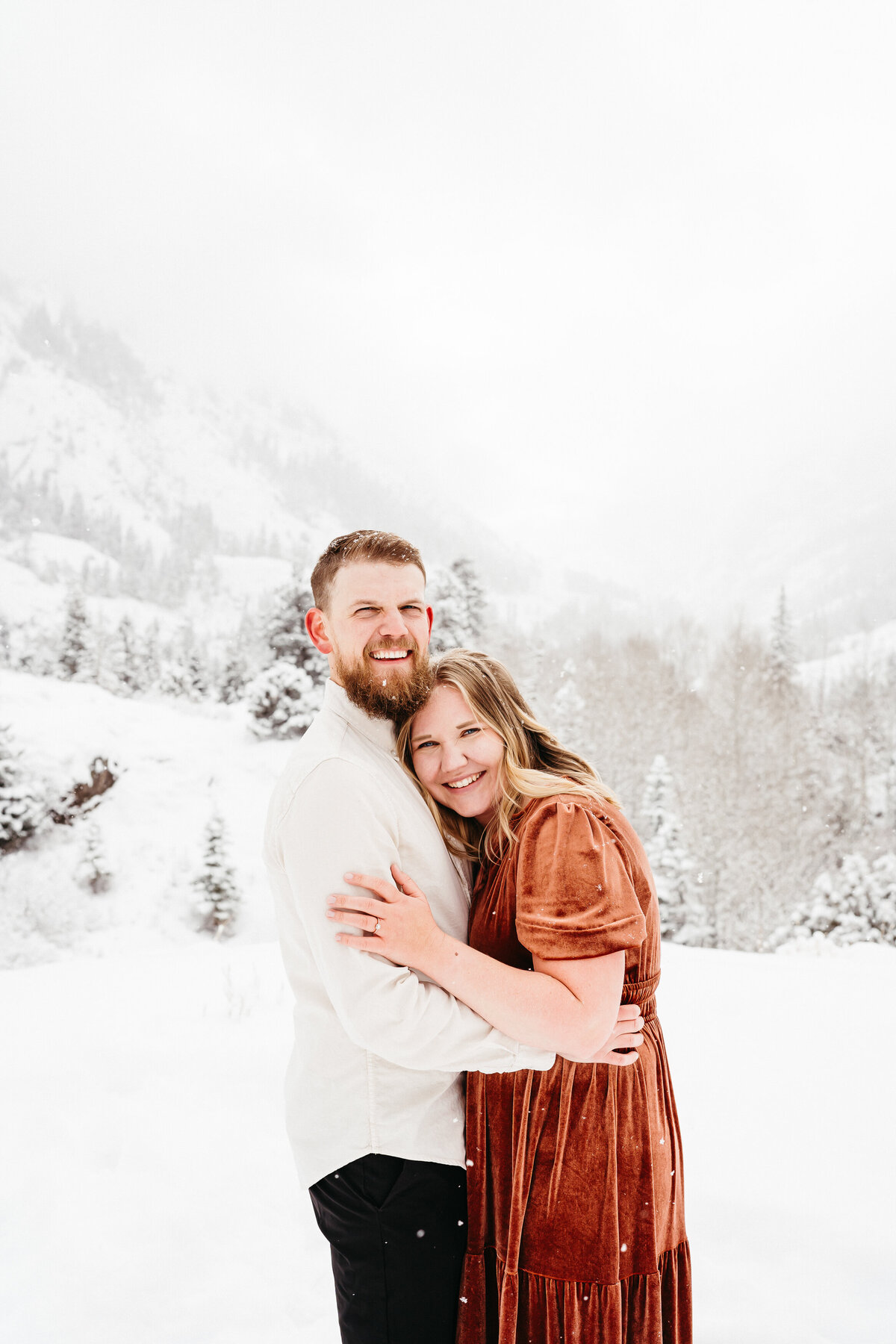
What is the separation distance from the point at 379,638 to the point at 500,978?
2.61 ft

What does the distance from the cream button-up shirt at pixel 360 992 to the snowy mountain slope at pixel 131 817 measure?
1158 centimetres

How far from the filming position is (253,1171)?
125 inches

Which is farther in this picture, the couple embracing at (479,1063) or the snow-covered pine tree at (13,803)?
the snow-covered pine tree at (13,803)

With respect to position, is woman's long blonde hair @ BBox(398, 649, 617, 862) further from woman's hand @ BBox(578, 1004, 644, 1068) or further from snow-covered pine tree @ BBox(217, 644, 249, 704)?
snow-covered pine tree @ BBox(217, 644, 249, 704)

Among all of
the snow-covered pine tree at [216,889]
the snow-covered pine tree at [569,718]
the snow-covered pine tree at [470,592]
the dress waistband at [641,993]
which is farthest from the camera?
the snow-covered pine tree at [569,718]

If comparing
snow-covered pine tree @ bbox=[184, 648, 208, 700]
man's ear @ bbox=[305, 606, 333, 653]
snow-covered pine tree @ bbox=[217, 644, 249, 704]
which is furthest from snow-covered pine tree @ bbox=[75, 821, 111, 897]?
man's ear @ bbox=[305, 606, 333, 653]

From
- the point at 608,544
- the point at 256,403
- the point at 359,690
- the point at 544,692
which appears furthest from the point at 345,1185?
the point at 256,403

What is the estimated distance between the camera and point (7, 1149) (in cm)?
Result: 316

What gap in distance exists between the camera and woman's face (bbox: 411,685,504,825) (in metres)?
1.71

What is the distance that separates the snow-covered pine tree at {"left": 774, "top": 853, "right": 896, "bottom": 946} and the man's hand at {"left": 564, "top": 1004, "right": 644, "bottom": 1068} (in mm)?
13793

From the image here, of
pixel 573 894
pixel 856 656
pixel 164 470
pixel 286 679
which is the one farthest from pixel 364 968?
pixel 164 470

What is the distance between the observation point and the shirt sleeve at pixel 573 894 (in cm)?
135

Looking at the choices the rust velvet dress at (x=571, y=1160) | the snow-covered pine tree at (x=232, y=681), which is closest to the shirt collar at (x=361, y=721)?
the rust velvet dress at (x=571, y=1160)

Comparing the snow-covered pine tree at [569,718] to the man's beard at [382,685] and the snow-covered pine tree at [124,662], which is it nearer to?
the snow-covered pine tree at [124,662]
